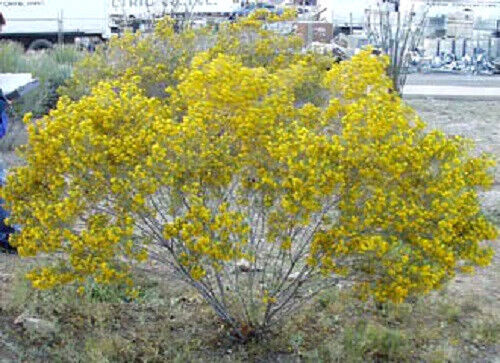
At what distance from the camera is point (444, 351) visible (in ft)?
16.1

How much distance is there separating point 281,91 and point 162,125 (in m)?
0.68

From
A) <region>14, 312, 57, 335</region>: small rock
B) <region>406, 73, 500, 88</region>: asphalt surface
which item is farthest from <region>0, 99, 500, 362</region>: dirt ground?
<region>406, 73, 500, 88</region>: asphalt surface

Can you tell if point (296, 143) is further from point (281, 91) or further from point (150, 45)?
point (150, 45)

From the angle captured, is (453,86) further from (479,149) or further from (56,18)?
(56,18)

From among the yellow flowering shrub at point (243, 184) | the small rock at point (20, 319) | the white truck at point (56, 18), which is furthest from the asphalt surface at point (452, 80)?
the yellow flowering shrub at point (243, 184)

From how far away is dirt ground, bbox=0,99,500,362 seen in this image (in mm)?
5777

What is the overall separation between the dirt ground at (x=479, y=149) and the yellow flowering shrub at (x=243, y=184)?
1077 mm

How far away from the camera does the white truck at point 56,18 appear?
2588 centimetres

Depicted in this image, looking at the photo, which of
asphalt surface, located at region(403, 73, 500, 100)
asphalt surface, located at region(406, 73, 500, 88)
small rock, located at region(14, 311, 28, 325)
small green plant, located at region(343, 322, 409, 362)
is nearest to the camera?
small green plant, located at region(343, 322, 409, 362)

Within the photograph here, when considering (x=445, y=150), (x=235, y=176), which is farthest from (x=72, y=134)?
(x=445, y=150)

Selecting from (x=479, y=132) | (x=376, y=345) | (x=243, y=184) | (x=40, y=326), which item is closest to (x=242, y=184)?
(x=243, y=184)

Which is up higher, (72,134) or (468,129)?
(72,134)

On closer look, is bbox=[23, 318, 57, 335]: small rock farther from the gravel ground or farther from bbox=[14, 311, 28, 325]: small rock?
the gravel ground

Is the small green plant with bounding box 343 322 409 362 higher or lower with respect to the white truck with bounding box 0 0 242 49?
lower
